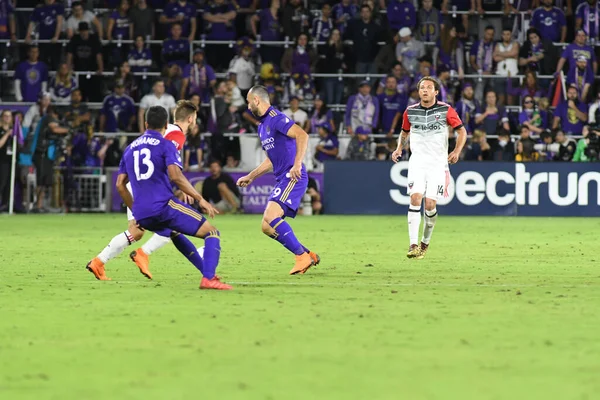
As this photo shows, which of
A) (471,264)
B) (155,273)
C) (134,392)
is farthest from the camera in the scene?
(471,264)

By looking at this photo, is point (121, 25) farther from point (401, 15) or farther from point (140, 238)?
point (140, 238)

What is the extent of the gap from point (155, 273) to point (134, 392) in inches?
275

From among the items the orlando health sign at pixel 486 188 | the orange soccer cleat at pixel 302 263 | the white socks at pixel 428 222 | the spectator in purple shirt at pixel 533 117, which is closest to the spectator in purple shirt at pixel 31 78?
the orlando health sign at pixel 486 188

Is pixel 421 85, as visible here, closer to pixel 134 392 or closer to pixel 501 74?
pixel 134 392

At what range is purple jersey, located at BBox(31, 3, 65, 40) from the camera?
3062 cm

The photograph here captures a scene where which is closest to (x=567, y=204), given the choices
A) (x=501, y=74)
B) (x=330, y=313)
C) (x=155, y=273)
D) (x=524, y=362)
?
(x=501, y=74)

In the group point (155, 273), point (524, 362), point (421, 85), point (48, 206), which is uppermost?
point (421, 85)

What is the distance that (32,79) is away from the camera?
29.2 meters

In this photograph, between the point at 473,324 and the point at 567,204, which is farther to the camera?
the point at 567,204

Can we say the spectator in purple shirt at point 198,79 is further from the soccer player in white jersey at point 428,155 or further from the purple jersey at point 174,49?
the soccer player in white jersey at point 428,155

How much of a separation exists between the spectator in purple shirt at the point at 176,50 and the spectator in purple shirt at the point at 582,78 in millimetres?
9250

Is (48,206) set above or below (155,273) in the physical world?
below

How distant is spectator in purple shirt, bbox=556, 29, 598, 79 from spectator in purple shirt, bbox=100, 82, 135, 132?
1019 centimetres

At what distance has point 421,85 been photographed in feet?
49.0
